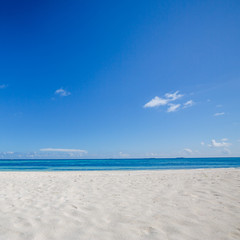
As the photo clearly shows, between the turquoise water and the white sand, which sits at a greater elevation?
the white sand

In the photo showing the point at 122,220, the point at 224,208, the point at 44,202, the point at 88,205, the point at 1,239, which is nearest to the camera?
the point at 1,239

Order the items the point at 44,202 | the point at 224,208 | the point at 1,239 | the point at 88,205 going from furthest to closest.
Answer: the point at 44,202 → the point at 88,205 → the point at 224,208 → the point at 1,239

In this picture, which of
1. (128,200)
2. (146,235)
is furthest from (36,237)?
(128,200)

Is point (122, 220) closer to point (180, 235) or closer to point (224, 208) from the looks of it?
point (180, 235)

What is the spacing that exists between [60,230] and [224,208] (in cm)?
407

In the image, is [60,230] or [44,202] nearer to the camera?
[60,230]

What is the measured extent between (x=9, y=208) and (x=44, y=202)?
3.07 ft

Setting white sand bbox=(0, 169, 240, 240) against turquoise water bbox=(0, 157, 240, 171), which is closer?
white sand bbox=(0, 169, 240, 240)

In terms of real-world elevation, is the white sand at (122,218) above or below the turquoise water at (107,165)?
above

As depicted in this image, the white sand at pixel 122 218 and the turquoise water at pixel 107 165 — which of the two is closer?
the white sand at pixel 122 218

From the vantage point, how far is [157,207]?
15.0ft

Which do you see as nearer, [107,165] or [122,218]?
[122,218]

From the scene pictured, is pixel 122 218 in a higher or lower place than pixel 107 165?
higher

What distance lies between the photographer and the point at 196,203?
486 centimetres
